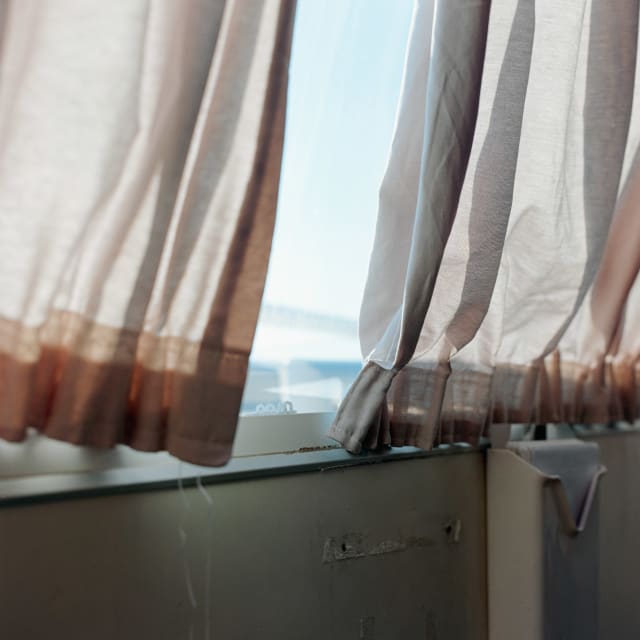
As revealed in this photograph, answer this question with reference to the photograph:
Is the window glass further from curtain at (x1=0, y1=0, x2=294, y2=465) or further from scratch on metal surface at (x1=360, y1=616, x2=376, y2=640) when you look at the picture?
scratch on metal surface at (x1=360, y1=616, x2=376, y2=640)

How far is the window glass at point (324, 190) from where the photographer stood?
790 mm

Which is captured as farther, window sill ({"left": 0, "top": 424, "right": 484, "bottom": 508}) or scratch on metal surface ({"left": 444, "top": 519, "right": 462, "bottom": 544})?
scratch on metal surface ({"left": 444, "top": 519, "right": 462, "bottom": 544})

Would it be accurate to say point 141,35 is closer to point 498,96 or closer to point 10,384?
point 10,384

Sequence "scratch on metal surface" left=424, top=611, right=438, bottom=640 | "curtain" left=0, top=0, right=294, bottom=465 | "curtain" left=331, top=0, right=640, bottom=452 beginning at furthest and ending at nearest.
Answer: "scratch on metal surface" left=424, top=611, right=438, bottom=640 < "curtain" left=331, top=0, right=640, bottom=452 < "curtain" left=0, top=0, right=294, bottom=465

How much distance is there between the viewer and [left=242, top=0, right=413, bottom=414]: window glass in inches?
31.1

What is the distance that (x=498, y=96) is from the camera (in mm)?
790

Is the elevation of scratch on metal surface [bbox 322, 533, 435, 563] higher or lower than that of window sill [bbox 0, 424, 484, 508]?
lower

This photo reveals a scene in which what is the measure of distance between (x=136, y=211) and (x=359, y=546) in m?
0.50

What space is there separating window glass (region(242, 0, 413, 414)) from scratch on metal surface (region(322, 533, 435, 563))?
6.7 inches

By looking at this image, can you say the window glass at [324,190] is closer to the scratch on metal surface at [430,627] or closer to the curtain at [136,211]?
the curtain at [136,211]

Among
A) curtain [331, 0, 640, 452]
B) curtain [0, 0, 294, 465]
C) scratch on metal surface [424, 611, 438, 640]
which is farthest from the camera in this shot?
scratch on metal surface [424, 611, 438, 640]

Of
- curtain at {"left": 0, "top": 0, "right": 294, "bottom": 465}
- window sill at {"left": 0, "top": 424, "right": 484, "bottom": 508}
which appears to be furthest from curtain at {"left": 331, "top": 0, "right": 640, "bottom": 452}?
curtain at {"left": 0, "top": 0, "right": 294, "bottom": 465}

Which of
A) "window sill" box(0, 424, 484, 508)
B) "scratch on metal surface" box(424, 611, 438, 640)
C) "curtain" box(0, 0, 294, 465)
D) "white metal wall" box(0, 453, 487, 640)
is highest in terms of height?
"curtain" box(0, 0, 294, 465)

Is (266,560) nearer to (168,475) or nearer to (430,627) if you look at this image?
(168,475)
